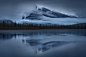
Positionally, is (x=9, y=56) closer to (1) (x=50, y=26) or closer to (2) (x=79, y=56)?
(2) (x=79, y=56)

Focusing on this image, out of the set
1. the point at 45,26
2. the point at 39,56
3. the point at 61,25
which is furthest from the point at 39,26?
the point at 39,56

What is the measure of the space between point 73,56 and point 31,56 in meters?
2.52

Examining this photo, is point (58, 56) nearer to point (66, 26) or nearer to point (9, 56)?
point (9, 56)

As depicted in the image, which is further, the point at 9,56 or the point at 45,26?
the point at 45,26

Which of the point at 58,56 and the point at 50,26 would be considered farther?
the point at 50,26

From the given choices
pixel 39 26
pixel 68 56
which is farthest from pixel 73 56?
pixel 39 26

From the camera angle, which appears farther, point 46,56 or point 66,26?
point 66,26

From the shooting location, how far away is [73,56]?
6.00 m

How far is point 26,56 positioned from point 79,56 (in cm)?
316

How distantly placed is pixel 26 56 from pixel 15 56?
2.14 ft

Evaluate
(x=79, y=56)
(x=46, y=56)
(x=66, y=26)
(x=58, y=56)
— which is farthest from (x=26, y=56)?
(x=66, y=26)

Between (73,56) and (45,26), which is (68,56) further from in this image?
(45,26)

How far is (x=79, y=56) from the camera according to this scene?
5.96 meters

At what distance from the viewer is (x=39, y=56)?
20.0 feet
